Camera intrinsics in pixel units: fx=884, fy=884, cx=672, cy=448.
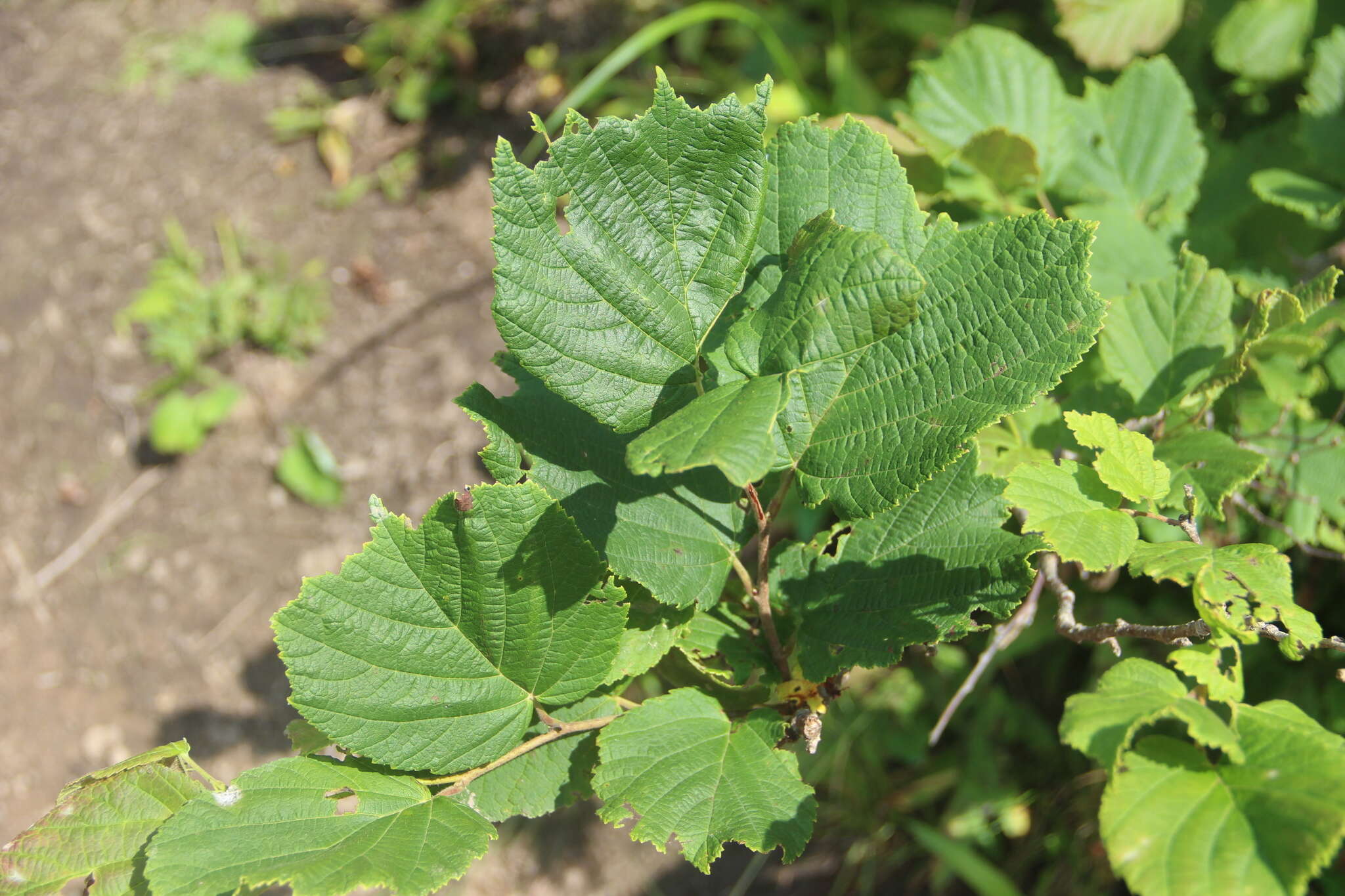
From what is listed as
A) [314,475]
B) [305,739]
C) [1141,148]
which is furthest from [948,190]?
[314,475]

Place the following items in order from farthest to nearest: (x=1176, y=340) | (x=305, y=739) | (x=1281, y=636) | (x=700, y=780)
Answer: (x=1176, y=340), (x=305, y=739), (x=700, y=780), (x=1281, y=636)

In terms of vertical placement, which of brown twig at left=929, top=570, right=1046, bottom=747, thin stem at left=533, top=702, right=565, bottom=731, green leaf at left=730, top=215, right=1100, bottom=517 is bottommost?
brown twig at left=929, top=570, right=1046, bottom=747

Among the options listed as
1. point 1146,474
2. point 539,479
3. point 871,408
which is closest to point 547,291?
point 539,479

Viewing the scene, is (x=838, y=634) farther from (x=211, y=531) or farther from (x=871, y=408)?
(x=211, y=531)

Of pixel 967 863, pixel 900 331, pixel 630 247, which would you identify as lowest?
pixel 967 863

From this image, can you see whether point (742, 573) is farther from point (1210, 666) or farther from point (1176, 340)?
point (1176, 340)

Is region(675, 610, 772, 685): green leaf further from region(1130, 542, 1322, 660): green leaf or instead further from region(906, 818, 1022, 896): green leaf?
region(906, 818, 1022, 896): green leaf

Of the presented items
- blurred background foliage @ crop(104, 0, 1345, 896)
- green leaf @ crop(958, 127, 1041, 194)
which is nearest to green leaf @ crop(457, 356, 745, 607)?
blurred background foliage @ crop(104, 0, 1345, 896)
